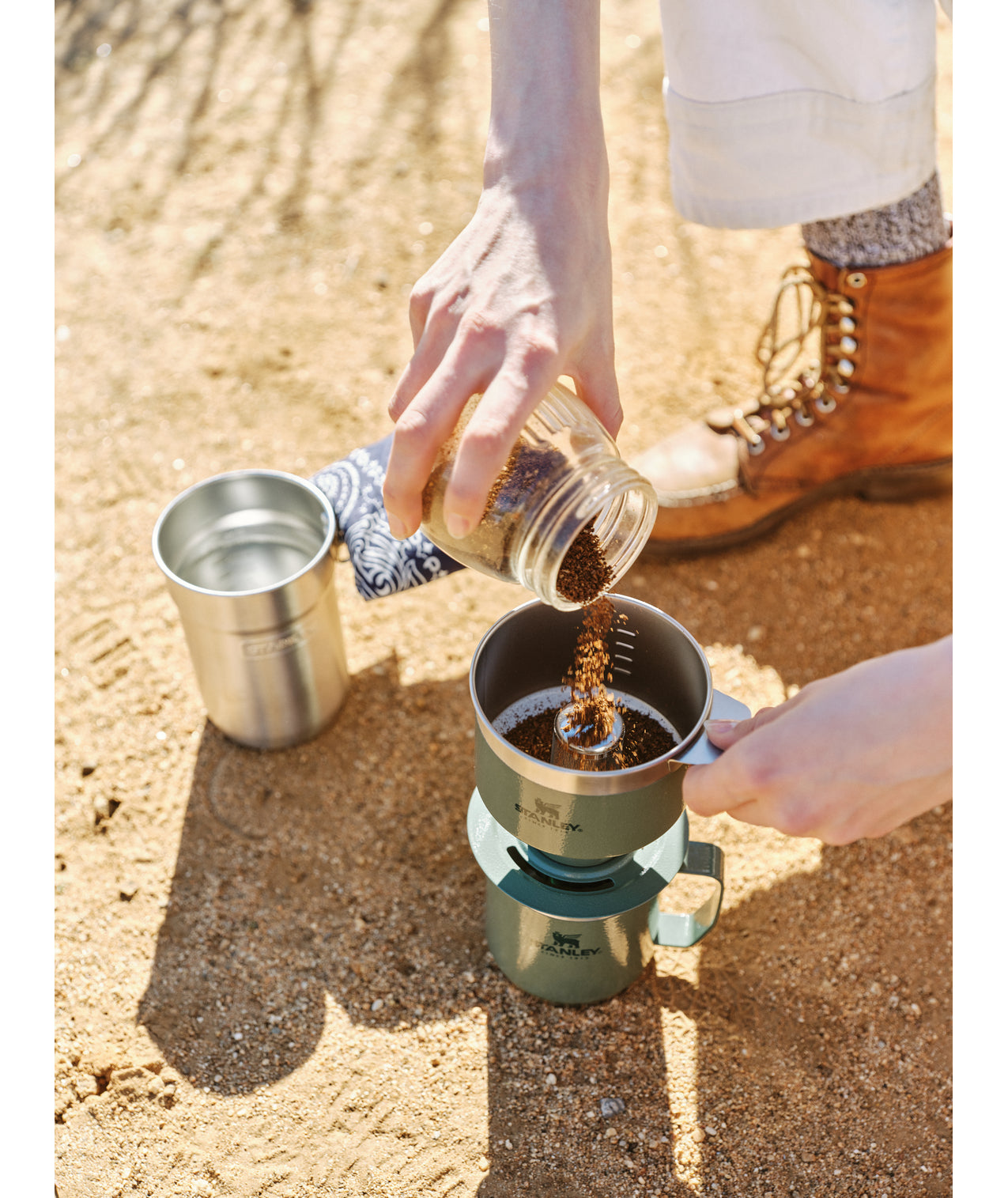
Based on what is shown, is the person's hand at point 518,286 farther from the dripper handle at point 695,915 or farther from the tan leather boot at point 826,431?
the tan leather boot at point 826,431

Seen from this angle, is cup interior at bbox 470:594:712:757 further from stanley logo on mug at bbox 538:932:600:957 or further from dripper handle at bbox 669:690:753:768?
stanley logo on mug at bbox 538:932:600:957

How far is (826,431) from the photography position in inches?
100.0

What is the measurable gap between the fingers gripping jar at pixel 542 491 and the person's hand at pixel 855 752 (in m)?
0.32

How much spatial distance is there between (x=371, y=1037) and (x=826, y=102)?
1879mm

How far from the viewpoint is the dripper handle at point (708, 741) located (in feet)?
4.52

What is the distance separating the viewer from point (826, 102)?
2045 millimetres

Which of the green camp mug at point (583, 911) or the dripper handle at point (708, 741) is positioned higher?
the dripper handle at point (708, 741)

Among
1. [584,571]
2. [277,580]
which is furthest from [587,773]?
[277,580]

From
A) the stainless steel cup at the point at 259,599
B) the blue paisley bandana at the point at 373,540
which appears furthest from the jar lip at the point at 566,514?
the stainless steel cup at the point at 259,599

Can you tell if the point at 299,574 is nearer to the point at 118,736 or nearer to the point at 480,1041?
the point at 118,736

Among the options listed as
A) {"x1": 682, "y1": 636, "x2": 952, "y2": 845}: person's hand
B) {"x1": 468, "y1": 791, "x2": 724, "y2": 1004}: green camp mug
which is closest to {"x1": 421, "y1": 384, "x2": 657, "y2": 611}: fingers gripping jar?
{"x1": 682, "y1": 636, "x2": 952, "y2": 845}: person's hand

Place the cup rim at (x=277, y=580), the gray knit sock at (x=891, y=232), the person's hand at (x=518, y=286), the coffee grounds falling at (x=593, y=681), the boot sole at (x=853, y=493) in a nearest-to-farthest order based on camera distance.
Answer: the person's hand at (x=518, y=286) < the coffee grounds falling at (x=593, y=681) < the cup rim at (x=277, y=580) < the gray knit sock at (x=891, y=232) < the boot sole at (x=853, y=493)

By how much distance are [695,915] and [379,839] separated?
64 cm

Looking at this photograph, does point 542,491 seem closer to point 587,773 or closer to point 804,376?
point 587,773
